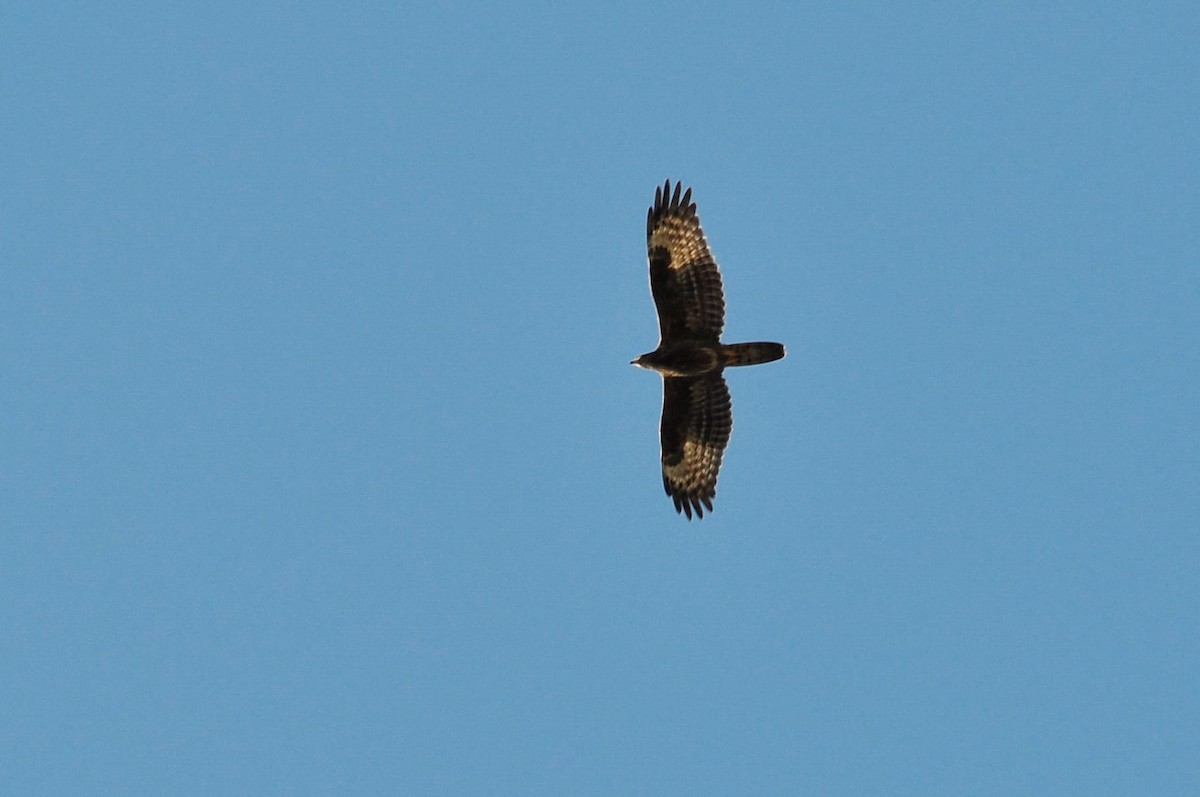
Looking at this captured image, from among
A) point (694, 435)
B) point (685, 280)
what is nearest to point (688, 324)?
point (685, 280)

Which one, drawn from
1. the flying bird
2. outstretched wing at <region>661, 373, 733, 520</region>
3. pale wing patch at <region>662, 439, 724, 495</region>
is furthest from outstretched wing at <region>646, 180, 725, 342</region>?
pale wing patch at <region>662, 439, 724, 495</region>

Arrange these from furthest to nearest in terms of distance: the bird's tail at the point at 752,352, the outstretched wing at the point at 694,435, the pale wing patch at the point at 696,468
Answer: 1. the pale wing patch at the point at 696,468
2. the outstretched wing at the point at 694,435
3. the bird's tail at the point at 752,352

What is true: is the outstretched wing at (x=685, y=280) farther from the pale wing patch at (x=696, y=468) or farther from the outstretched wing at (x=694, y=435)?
the pale wing patch at (x=696, y=468)

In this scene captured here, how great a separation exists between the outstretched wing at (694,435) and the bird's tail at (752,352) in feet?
2.30

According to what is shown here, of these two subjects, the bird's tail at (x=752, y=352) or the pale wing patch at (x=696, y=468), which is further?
the pale wing patch at (x=696, y=468)

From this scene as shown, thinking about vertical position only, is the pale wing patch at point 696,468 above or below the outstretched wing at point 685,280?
below

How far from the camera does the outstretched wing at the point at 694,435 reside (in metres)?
25.6

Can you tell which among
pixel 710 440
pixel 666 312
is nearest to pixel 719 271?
pixel 666 312

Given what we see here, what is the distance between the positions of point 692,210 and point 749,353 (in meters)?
2.26

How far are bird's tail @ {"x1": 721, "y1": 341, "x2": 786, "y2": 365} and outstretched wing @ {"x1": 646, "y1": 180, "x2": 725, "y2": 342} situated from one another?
285 millimetres

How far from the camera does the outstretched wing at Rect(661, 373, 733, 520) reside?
2564 cm

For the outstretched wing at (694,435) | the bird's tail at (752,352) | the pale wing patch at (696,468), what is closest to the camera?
the bird's tail at (752,352)

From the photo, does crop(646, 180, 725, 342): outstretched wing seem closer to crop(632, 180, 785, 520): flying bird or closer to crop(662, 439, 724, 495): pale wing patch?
crop(632, 180, 785, 520): flying bird

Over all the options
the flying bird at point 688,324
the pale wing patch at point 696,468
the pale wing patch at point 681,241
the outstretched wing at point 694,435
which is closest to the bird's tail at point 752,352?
the flying bird at point 688,324
